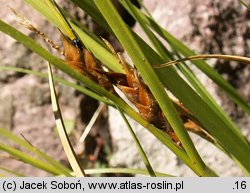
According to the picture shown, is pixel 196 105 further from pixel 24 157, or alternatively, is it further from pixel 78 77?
pixel 24 157

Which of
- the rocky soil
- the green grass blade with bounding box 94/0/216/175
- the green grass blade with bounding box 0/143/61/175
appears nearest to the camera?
the green grass blade with bounding box 94/0/216/175

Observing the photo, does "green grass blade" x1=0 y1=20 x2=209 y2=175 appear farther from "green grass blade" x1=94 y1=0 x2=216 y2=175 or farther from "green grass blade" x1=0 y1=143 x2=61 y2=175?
"green grass blade" x1=0 y1=143 x2=61 y2=175

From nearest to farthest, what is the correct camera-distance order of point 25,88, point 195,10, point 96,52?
point 96,52
point 195,10
point 25,88

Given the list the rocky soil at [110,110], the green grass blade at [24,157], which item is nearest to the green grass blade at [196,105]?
the green grass blade at [24,157]

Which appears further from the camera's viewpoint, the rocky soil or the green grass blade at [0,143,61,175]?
the rocky soil

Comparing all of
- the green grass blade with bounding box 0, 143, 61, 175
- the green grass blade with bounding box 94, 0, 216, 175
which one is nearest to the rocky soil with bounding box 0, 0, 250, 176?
the green grass blade with bounding box 0, 143, 61, 175

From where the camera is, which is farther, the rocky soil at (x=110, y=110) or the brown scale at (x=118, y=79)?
the rocky soil at (x=110, y=110)

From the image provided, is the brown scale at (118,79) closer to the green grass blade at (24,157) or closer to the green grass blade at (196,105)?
the green grass blade at (196,105)

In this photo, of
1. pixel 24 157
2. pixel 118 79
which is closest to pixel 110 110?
pixel 24 157

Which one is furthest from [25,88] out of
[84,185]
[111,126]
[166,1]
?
[84,185]

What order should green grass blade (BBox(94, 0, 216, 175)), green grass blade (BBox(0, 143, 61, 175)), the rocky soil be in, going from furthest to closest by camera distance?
the rocky soil, green grass blade (BBox(0, 143, 61, 175)), green grass blade (BBox(94, 0, 216, 175))

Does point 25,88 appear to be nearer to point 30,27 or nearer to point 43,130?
point 43,130
